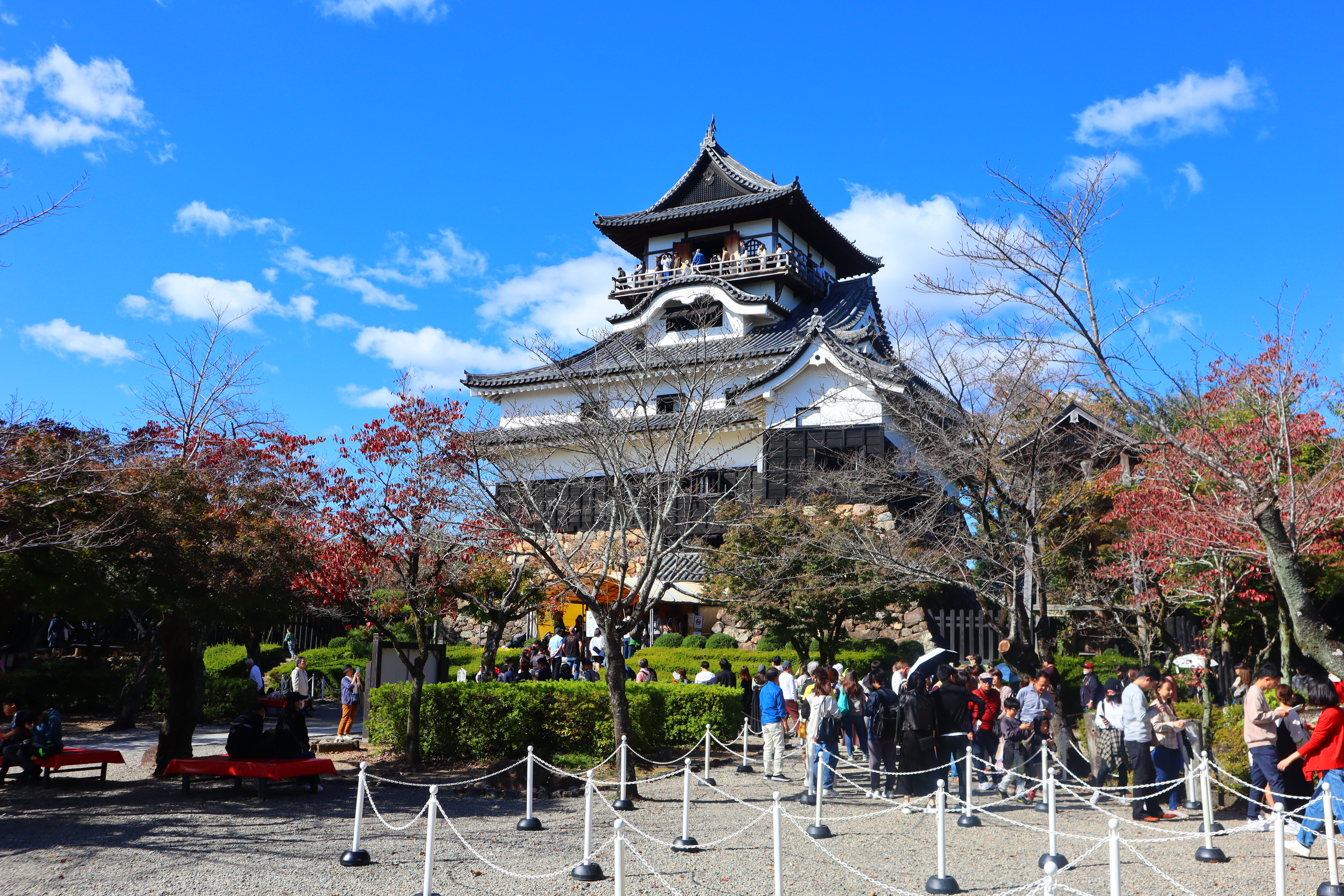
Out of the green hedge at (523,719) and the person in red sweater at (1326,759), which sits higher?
the person in red sweater at (1326,759)

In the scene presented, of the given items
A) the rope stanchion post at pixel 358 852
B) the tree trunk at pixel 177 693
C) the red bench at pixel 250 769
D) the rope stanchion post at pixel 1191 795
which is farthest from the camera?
the tree trunk at pixel 177 693

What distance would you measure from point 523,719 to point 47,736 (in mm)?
6131

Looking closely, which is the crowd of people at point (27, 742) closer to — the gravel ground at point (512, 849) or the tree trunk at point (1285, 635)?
the gravel ground at point (512, 849)

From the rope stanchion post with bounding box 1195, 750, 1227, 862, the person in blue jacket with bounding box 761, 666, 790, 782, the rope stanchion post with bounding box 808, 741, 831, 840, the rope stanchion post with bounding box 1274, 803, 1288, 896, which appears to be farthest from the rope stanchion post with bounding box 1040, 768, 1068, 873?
the person in blue jacket with bounding box 761, 666, 790, 782

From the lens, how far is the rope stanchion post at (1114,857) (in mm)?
5238

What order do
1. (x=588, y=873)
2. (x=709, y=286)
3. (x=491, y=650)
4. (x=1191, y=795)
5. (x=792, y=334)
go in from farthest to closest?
1. (x=709, y=286)
2. (x=792, y=334)
3. (x=491, y=650)
4. (x=1191, y=795)
5. (x=588, y=873)

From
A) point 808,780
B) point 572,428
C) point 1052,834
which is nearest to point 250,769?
point 572,428

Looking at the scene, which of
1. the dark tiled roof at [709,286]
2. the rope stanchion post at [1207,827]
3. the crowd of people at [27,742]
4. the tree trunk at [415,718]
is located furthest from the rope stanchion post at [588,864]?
the dark tiled roof at [709,286]

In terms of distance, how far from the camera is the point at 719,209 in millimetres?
35656

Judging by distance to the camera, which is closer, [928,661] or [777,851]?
[777,851]

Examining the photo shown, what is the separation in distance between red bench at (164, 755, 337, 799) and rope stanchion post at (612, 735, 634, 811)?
3749mm

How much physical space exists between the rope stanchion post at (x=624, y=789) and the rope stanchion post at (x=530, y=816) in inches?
43.3

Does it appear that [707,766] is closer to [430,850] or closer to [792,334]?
[430,850]

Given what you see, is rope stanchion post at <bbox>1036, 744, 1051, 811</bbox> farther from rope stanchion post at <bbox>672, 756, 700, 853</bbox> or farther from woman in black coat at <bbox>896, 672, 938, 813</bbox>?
rope stanchion post at <bbox>672, 756, 700, 853</bbox>
